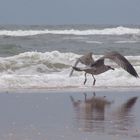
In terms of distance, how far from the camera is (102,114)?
366 inches

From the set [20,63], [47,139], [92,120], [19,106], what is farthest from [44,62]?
[47,139]

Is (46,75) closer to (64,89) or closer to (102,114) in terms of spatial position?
(64,89)

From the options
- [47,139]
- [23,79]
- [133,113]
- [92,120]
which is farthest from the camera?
[23,79]

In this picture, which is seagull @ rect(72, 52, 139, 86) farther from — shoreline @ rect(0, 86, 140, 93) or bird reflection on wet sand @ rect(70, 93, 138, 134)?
bird reflection on wet sand @ rect(70, 93, 138, 134)

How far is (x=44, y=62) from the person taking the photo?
18.6 metres

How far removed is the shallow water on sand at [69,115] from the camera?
7566mm

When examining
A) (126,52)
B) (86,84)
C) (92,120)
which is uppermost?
(92,120)

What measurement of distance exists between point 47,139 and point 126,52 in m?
18.6

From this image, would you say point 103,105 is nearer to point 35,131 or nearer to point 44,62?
point 35,131

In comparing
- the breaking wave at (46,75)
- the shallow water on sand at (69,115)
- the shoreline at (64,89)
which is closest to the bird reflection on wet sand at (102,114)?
the shallow water on sand at (69,115)

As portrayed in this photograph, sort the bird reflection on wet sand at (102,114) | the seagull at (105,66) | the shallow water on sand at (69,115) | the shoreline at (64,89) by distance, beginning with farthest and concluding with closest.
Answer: the seagull at (105,66) < the shoreline at (64,89) < the bird reflection on wet sand at (102,114) < the shallow water on sand at (69,115)

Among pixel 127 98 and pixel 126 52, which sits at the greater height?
pixel 127 98

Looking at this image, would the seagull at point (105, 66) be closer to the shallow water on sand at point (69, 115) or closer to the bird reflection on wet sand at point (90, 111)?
the shallow water on sand at point (69, 115)

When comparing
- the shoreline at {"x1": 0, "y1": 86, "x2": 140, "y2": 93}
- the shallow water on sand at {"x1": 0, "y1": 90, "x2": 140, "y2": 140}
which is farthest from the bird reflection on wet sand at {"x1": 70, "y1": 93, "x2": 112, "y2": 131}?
the shoreline at {"x1": 0, "y1": 86, "x2": 140, "y2": 93}
